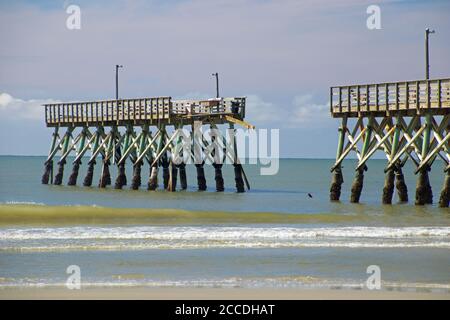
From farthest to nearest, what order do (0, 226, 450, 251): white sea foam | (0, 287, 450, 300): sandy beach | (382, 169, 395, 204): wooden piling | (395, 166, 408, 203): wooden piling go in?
(395, 166, 408, 203): wooden piling, (382, 169, 395, 204): wooden piling, (0, 226, 450, 251): white sea foam, (0, 287, 450, 300): sandy beach

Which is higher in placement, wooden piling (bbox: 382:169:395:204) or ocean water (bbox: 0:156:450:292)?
wooden piling (bbox: 382:169:395:204)

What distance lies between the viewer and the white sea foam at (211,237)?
21.8 metres

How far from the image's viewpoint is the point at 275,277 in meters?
17.2

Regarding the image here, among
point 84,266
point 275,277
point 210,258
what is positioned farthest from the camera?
point 210,258

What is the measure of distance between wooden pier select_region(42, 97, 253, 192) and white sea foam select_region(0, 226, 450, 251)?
15.9m

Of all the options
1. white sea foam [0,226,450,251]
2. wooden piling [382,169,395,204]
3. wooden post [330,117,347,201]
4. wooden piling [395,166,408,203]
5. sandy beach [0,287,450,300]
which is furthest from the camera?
wooden post [330,117,347,201]

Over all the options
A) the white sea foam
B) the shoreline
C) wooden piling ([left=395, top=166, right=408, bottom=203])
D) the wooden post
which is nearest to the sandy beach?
the white sea foam

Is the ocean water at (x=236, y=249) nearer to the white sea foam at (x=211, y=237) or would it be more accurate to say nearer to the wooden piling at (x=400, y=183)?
the white sea foam at (x=211, y=237)

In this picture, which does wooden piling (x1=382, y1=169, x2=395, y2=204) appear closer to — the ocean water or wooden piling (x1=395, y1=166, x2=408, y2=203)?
wooden piling (x1=395, y1=166, x2=408, y2=203)

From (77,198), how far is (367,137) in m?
14.4

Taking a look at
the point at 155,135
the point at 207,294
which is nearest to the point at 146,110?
the point at 155,135

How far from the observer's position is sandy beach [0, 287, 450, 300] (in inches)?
597
